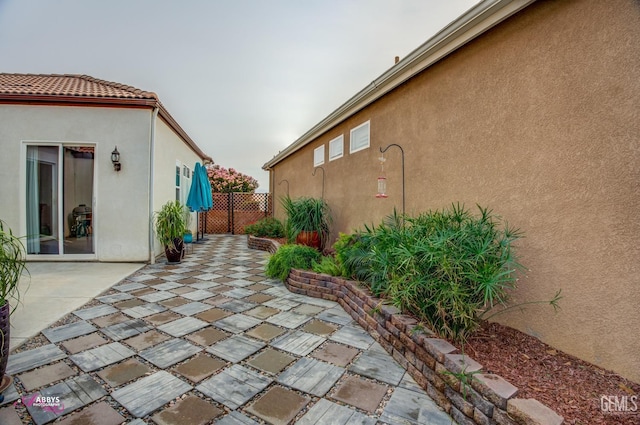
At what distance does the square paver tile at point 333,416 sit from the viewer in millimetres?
1917

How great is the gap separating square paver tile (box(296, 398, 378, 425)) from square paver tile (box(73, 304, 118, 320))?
A: 3171 millimetres

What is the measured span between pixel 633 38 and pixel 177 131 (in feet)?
31.6

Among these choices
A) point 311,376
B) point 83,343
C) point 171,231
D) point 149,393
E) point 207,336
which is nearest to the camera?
point 149,393

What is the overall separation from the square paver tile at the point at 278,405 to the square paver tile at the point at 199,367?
596 mm

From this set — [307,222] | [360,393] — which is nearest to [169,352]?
[360,393]

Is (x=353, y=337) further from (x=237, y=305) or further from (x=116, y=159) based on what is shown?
(x=116, y=159)

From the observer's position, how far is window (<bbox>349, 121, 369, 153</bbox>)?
228 inches

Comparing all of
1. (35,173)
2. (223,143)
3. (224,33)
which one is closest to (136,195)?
(35,173)

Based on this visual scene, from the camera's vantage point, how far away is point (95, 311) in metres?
3.80

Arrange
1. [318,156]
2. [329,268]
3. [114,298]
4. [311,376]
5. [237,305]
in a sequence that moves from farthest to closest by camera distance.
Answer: [318,156], [329,268], [114,298], [237,305], [311,376]

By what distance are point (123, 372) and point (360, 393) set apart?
6.48 ft

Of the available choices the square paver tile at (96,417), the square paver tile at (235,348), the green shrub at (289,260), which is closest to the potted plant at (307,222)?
the green shrub at (289,260)

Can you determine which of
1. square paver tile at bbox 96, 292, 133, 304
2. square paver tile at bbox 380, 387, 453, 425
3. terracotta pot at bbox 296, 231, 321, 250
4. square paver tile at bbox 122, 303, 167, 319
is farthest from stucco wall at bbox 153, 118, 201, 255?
square paver tile at bbox 380, 387, 453, 425

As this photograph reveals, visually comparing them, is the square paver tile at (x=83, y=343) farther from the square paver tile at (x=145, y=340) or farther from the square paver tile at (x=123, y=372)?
the square paver tile at (x=123, y=372)
